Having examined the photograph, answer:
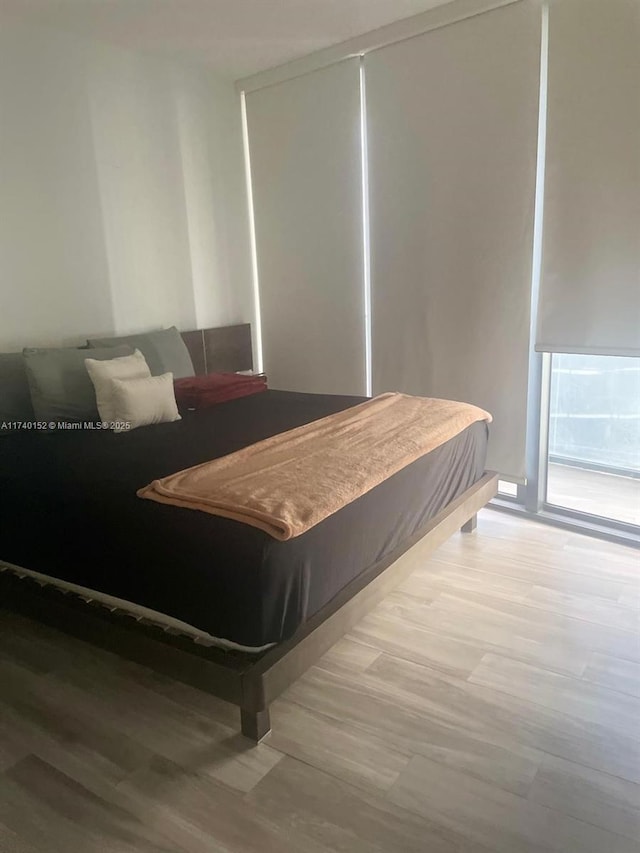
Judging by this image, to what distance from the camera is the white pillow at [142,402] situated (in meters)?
2.73

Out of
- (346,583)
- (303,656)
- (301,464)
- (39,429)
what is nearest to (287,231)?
(39,429)

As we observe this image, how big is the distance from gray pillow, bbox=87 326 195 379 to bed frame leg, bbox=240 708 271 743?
190 centimetres

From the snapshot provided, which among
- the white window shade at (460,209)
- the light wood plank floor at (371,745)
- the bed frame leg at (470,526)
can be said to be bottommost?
the light wood plank floor at (371,745)

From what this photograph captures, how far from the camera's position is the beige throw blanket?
177 centimetres

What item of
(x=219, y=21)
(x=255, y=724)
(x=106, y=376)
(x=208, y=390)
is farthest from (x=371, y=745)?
(x=219, y=21)

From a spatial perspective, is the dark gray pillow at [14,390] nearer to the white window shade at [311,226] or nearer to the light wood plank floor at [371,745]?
the light wood plank floor at [371,745]

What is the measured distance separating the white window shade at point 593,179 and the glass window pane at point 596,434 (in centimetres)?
40

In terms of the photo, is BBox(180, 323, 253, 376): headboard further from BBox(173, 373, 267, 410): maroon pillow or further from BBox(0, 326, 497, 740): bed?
BBox(0, 326, 497, 740): bed

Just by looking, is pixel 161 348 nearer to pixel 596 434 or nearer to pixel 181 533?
pixel 181 533

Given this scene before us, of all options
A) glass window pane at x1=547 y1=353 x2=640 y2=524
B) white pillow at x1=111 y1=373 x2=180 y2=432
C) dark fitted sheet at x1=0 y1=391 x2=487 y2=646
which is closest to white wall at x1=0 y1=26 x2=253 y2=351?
white pillow at x1=111 y1=373 x2=180 y2=432

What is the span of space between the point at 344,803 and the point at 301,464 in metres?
1.01

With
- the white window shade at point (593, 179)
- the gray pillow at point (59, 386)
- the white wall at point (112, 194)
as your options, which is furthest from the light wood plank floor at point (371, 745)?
the white wall at point (112, 194)

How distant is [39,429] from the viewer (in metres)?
2.81

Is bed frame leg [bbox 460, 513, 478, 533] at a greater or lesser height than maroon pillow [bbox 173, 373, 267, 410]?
lesser
